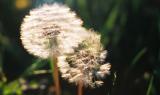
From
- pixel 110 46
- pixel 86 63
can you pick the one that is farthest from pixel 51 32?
pixel 110 46

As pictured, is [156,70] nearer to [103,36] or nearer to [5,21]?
[103,36]

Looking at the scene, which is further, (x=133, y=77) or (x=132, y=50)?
(x=132, y=50)

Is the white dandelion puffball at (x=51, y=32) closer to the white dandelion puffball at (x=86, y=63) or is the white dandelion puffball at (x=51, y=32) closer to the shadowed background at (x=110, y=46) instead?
the white dandelion puffball at (x=86, y=63)

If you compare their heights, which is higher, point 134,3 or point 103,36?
point 134,3

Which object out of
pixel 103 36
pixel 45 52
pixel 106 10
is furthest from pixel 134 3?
pixel 45 52

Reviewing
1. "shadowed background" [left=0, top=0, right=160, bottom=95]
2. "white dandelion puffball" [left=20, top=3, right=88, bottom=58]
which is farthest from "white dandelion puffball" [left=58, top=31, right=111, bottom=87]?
"shadowed background" [left=0, top=0, right=160, bottom=95]

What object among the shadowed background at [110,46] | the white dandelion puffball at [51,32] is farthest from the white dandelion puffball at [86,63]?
the shadowed background at [110,46]
